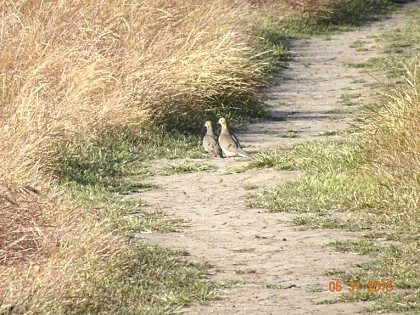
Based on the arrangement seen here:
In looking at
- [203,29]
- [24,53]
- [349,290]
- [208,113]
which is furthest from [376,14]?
[349,290]

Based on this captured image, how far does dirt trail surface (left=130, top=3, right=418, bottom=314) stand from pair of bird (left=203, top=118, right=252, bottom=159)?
0.26 ft

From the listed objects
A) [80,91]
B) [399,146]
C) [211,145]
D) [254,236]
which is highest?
[80,91]

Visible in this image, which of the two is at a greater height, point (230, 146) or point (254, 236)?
point (230, 146)

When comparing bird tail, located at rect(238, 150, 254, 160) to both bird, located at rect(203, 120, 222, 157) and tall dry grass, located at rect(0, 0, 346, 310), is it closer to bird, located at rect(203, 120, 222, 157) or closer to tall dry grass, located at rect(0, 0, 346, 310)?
bird, located at rect(203, 120, 222, 157)

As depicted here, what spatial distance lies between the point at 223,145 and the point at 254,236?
9.10 feet

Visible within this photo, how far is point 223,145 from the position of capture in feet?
34.5

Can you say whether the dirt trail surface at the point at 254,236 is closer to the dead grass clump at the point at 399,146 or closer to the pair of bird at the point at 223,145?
the pair of bird at the point at 223,145

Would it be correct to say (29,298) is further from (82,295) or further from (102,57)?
(102,57)

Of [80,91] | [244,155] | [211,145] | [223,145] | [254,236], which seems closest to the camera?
[254,236]

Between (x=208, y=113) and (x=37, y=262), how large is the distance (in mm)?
6338
